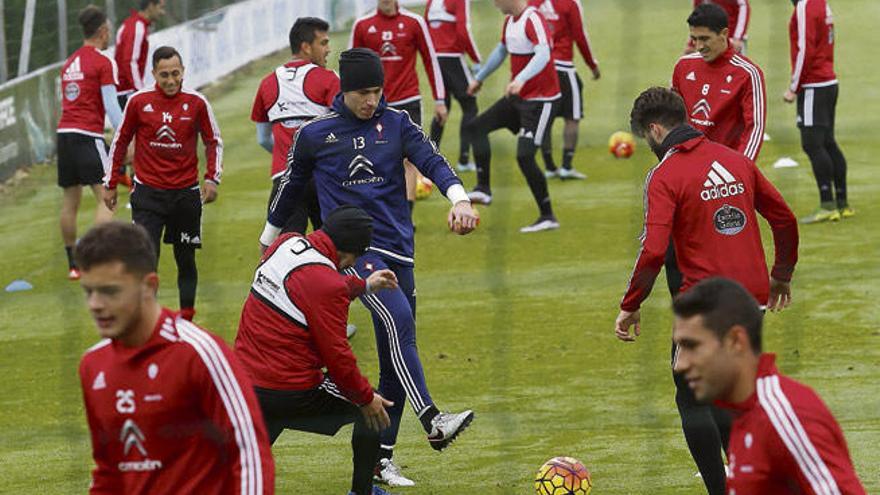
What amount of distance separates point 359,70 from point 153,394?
342 cm

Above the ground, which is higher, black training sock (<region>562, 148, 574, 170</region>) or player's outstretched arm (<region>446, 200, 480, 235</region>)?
player's outstretched arm (<region>446, 200, 480, 235</region>)

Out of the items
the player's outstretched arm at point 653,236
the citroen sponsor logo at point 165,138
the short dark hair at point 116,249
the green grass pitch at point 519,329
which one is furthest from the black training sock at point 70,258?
the short dark hair at point 116,249

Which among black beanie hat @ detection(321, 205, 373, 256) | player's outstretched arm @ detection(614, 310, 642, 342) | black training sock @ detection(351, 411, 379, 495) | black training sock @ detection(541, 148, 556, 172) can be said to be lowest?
black training sock @ detection(541, 148, 556, 172)

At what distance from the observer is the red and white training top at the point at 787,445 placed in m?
3.77

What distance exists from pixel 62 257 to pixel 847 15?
16893mm

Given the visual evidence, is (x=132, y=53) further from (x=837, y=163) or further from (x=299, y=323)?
(x=299, y=323)

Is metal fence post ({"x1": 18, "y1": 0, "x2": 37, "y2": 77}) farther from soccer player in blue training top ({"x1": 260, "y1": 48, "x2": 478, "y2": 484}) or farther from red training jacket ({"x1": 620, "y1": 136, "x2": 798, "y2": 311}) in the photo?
red training jacket ({"x1": 620, "y1": 136, "x2": 798, "y2": 311})

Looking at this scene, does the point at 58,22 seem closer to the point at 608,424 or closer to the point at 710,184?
the point at 608,424

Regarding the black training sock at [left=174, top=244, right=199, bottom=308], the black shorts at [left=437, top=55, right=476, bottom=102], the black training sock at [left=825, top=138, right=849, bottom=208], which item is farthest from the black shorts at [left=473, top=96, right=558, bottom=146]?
the black training sock at [left=174, top=244, right=199, bottom=308]

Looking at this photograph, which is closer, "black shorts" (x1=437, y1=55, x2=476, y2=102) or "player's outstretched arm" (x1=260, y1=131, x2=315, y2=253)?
"player's outstretched arm" (x1=260, y1=131, x2=315, y2=253)

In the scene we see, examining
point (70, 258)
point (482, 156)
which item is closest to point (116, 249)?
point (70, 258)

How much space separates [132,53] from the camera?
1523 centimetres

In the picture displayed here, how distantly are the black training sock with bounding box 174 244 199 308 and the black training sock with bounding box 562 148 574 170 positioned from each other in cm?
572

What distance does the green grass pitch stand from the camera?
26.1 feet
